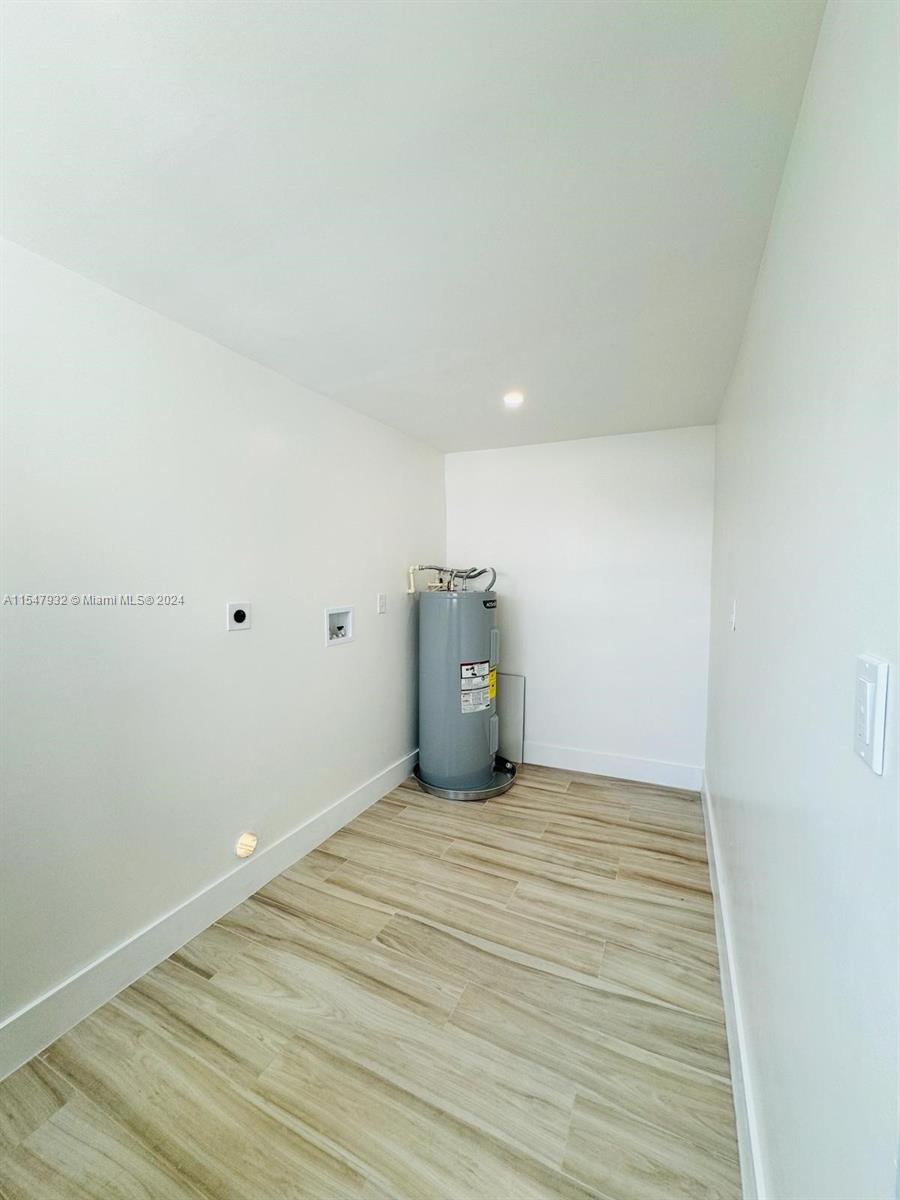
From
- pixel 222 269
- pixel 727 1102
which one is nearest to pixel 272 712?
pixel 222 269

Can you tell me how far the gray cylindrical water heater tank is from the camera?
9.80 feet

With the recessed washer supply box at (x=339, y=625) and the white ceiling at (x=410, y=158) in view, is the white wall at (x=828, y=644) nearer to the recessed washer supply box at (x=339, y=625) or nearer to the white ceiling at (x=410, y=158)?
the white ceiling at (x=410, y=158)

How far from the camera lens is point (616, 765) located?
3.25 meters

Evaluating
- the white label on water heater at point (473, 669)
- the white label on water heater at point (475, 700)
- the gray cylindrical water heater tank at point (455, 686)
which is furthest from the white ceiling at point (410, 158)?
the white label on water heater at point (475, 700)

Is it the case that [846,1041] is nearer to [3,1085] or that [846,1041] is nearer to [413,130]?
[413,130]

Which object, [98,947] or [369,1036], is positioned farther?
[98,947]

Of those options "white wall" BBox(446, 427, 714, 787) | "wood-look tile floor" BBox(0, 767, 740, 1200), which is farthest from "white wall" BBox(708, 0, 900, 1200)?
"white wall" BBox(446, 427, 714, 787)

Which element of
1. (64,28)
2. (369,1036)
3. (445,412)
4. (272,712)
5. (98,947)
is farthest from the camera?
(445,412)

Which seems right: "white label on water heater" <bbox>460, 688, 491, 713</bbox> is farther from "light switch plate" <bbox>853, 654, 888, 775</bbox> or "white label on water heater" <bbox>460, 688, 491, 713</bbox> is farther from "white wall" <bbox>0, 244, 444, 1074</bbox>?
"light switch plate" <bbox>853, 654, 888, 775</bbox>

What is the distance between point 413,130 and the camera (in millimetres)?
1005

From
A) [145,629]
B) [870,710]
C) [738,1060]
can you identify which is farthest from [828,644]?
[145,629]

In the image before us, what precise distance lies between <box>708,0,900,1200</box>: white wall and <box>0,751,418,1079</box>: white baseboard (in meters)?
1.85

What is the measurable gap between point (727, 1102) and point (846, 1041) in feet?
3.62

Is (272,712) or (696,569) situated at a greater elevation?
(696,569)
